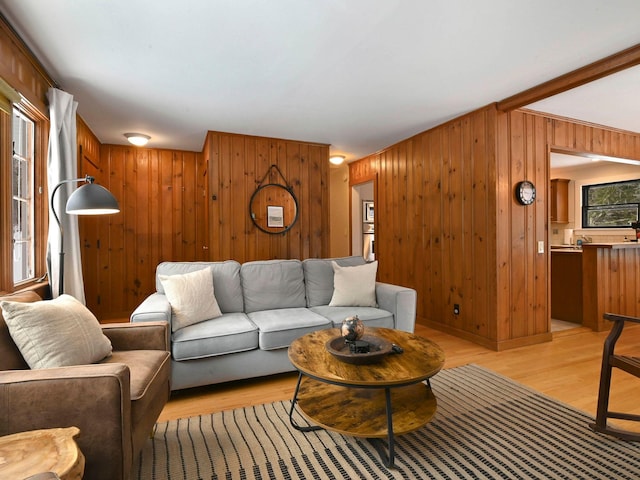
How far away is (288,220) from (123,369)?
10.8ft

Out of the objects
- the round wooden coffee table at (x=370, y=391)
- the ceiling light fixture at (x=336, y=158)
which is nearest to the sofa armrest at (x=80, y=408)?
the round wooden coffee table at (x=370, y=391)

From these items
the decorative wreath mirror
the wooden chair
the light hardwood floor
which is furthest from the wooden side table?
the decorative wreath mirror

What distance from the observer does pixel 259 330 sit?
254 centimetres

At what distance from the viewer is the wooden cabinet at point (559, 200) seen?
21.1 feet

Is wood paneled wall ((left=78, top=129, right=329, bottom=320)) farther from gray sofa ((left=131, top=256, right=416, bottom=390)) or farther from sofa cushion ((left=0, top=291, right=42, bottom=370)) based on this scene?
sofa cushion ((left=0, top=291, right=42, bottom=370))

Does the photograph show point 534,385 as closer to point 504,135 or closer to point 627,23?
point 504,135

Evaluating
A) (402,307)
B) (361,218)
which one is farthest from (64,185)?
(361,218)

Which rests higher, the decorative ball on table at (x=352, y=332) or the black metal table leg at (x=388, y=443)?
the decorative ball on table at (x=352, y=332)

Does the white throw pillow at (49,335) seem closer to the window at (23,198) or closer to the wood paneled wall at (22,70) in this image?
the window at (23,198)

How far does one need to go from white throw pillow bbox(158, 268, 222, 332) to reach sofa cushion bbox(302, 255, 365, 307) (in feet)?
2.94

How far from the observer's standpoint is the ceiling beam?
232 cm

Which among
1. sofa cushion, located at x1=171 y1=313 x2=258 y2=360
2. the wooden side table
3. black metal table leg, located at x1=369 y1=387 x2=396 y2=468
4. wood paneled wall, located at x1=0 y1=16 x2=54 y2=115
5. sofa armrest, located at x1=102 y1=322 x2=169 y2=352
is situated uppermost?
wood paneled wall, located at x1=0 y1=16 x2=54 y2=115

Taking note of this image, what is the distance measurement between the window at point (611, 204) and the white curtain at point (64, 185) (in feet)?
25.8

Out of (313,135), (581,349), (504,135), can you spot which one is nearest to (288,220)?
(313,135)
